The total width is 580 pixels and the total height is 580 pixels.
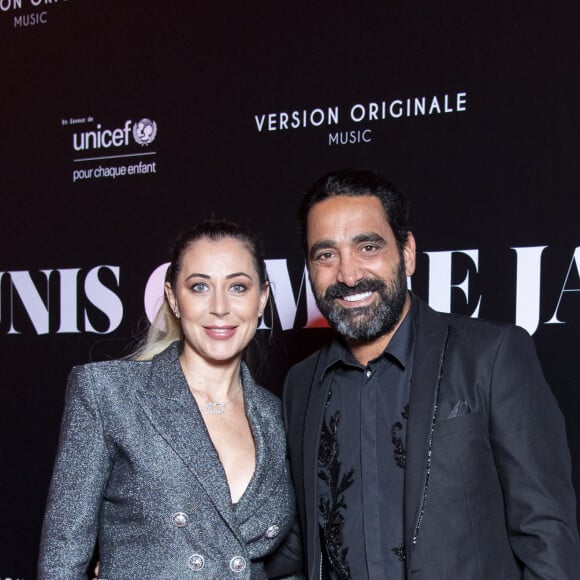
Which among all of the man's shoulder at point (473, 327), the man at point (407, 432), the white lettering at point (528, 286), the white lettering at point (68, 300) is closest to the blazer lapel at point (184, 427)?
the man at point (407, 432)

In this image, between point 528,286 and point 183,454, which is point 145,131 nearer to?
point 528,286

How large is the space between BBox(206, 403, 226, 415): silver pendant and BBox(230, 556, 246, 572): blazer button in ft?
1.31

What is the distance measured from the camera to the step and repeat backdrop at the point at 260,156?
9.04 feet

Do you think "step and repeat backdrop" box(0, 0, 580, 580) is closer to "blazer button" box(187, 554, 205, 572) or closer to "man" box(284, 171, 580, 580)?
"man" box(284, 171, 580, 580)

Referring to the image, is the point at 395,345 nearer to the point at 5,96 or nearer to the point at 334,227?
the point at 334,227

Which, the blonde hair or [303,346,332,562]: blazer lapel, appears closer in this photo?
[303,346,332,562]: blazer lapel

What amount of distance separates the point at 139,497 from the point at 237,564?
29cm

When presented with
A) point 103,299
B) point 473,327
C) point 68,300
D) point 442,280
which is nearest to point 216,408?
point 473,327

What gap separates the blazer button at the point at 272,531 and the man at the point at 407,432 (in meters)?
0.08

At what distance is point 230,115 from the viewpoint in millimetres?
3361

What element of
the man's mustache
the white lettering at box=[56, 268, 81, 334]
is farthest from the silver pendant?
the white lettering at box=[56, 268, 81, 334]

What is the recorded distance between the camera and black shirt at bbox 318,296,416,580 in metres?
1.97

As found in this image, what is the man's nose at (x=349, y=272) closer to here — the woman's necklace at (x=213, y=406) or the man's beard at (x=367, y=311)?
the man's beard at (x=367, y=311)

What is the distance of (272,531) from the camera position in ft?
7.04
